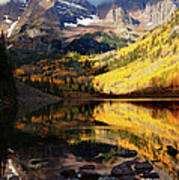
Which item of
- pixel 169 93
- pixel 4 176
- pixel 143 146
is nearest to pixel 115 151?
pixel 143 146

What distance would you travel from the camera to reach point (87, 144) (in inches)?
800

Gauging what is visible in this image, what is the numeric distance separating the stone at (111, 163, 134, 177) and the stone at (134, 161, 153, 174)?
1.46 ft

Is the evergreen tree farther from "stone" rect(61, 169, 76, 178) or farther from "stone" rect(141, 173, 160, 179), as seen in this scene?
"stone" rect(141, 173, 160, 179)

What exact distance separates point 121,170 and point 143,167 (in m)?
1.47

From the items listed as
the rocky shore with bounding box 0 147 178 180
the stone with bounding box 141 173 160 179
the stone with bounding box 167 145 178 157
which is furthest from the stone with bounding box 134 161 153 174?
the stone with bounding box 167 145 178 157

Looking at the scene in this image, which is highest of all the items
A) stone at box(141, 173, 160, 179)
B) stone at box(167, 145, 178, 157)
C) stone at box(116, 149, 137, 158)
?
stone at box(141, 173, 160, 179)

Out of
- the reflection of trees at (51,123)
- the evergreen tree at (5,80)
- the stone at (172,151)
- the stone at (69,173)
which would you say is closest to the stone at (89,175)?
the stone at (69,173)

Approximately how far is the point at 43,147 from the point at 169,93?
191181 mm

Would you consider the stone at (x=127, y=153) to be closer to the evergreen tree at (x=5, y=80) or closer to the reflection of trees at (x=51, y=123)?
the reflection of trees at (x=51, y=123)

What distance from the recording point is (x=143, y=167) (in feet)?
44.0

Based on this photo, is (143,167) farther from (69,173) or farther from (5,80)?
(5,80)

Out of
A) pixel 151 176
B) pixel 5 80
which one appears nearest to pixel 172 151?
pixel 151 176

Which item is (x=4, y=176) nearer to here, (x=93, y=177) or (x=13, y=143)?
(x=93, y=177)

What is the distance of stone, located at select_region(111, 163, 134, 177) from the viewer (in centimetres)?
1245
